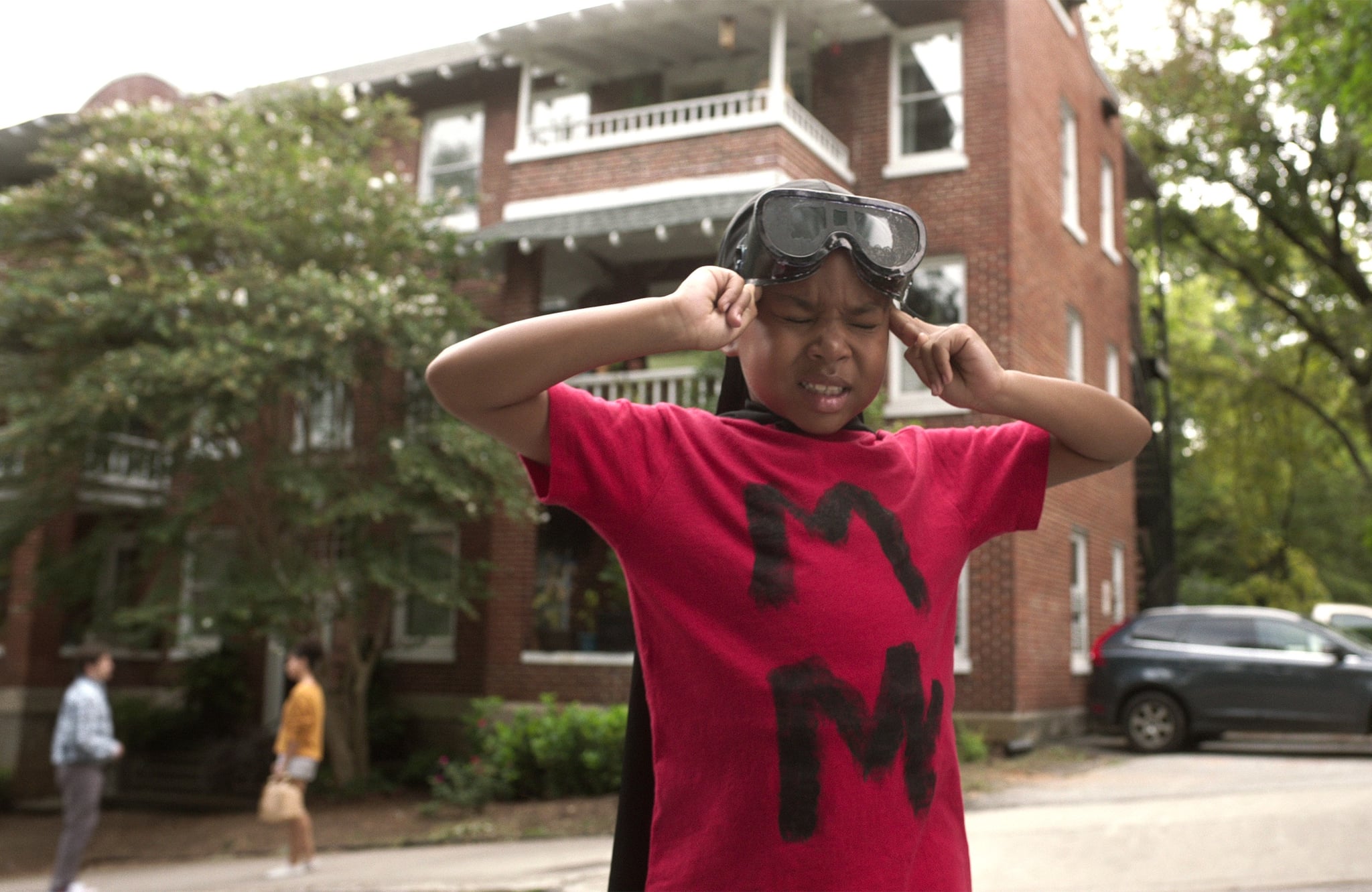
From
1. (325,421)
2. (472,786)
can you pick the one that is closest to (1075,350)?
(472,786)

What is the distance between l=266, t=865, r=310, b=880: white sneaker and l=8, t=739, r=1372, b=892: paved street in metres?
0.10

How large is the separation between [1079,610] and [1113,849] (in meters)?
6.89

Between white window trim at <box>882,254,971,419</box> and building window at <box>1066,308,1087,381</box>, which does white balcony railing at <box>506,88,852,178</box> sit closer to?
white window trim at <box>882,254,971,419</box>

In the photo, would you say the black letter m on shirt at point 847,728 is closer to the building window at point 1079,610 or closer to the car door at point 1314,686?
the building window at point 1079,610

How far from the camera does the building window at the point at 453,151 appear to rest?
629 inches

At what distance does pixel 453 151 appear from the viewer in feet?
53.5

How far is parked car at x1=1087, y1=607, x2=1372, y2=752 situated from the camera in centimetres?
1166

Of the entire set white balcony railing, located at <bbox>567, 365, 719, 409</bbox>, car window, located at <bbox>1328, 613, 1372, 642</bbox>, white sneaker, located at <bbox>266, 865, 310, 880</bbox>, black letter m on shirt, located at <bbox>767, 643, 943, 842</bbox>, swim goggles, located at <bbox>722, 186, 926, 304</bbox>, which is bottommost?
white sneaker, located at <bbox>266, 865, 310, 880</bbox>

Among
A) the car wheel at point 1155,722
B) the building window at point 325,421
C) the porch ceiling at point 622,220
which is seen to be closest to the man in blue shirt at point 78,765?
the building window at point 325,421

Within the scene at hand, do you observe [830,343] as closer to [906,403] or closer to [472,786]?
[906,403]

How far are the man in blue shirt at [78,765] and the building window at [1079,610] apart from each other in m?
8.80

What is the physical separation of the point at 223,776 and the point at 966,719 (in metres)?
8.57

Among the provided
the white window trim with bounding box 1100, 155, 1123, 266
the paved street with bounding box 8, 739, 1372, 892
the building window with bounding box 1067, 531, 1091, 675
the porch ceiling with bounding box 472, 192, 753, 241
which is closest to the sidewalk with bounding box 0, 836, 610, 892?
the paved street with bounding box 8, 739, 1372, 892

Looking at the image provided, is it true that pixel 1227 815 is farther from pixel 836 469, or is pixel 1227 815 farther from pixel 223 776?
pixel 223 776
